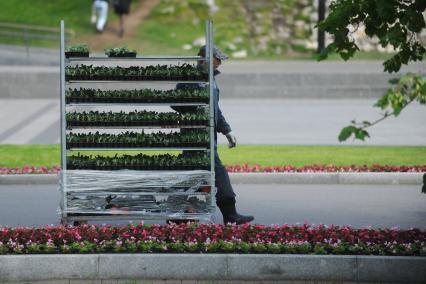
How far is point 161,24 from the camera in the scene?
4219 cm

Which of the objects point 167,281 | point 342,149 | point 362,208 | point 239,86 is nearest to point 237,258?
point 167,281

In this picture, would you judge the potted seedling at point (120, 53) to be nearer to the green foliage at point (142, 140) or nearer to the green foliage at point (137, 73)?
the green foliage at point (137, 73)

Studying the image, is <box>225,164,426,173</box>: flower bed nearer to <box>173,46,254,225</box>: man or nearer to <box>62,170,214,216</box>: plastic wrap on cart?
<box>173,46,254,225</box>: man

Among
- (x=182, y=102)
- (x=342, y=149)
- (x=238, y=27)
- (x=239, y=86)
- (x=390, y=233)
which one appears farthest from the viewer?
(x=238, y=27)

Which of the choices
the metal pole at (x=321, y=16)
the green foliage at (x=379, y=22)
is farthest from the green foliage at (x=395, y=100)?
the metal pole at (x=321, y=16)

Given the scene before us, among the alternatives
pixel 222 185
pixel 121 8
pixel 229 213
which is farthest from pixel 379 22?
pixel 121 8

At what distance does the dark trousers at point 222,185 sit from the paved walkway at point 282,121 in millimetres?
8591

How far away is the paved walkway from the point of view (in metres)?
24.6

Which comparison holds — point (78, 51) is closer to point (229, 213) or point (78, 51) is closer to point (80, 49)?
point (80, 49)

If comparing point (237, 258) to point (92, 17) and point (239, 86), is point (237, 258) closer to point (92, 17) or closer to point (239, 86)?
point (239, 86)

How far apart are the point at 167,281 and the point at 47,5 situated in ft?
107

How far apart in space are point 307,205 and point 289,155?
14.1 feet

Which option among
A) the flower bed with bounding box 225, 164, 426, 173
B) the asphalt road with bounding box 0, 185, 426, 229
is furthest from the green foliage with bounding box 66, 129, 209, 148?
the flower bed with bounding box 225, 164, 426, 173

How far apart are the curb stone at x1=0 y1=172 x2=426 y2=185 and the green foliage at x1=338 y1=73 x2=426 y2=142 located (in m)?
2.36
